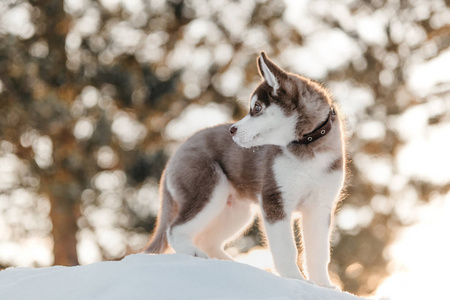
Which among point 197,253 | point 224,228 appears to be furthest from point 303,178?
point 224,228

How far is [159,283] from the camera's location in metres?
3.56

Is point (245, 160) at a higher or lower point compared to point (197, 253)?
higher

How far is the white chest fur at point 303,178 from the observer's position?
466 centimetres

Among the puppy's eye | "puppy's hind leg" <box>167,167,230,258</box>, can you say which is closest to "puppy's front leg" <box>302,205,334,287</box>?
"puppy's hind leg" <box>167,167,230,258</box>

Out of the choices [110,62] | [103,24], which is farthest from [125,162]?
[103,24]

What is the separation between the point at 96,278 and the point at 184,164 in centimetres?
167

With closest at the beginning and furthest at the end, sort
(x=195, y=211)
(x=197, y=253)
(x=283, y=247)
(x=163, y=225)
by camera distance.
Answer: (x=283, y=247) < (x=197, y=253) < (x=195, y=211) < (x=163, y=225)

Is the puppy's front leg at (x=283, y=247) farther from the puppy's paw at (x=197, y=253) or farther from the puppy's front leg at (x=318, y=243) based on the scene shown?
the puppy's paw at (x=197, y=253)

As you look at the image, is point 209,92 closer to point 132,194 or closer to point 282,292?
point 132,194

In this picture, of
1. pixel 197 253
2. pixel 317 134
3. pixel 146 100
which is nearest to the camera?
pixel 317 134

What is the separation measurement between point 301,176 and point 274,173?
0.21 meters

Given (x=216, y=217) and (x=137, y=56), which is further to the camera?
(x=137, y=56)

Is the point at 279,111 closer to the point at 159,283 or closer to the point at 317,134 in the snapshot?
the point at 317,134

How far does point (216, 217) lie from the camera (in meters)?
5.30
